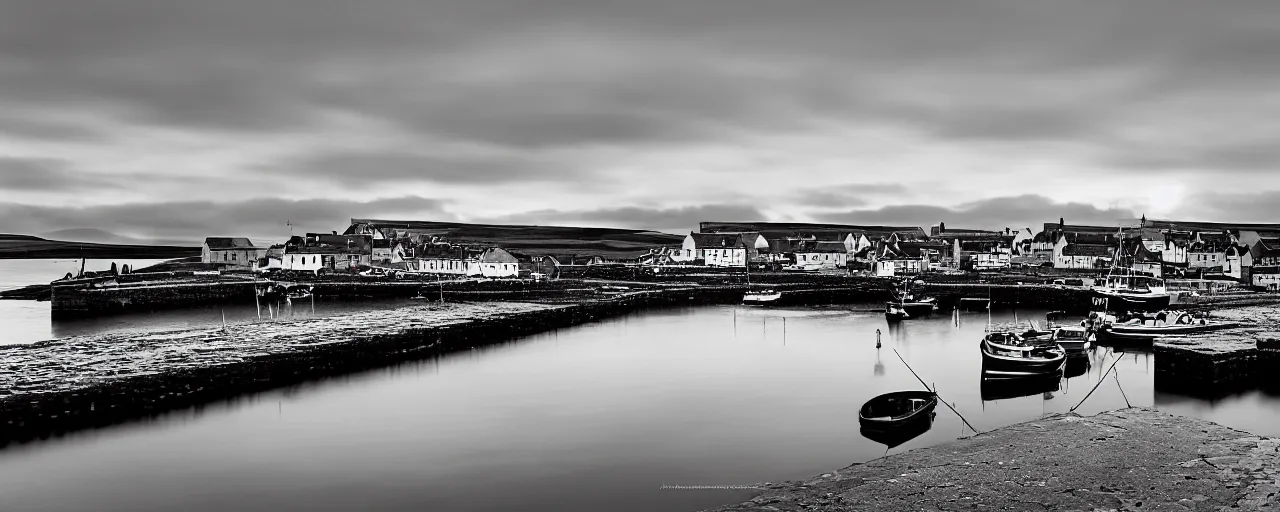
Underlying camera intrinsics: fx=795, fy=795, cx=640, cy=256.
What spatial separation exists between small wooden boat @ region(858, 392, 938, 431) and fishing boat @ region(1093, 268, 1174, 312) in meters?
51.1

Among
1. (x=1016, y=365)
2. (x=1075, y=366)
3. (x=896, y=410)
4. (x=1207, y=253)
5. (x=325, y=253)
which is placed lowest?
(x=1075, y=366)

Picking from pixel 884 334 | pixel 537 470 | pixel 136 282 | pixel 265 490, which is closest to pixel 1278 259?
pixel 884 334

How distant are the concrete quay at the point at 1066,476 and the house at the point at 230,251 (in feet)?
360

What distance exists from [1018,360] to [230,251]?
109m

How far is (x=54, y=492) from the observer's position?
19094 millimetres

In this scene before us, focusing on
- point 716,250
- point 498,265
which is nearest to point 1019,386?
point 498,265

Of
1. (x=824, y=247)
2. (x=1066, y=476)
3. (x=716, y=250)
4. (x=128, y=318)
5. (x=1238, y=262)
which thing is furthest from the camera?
(x=824, y=247)

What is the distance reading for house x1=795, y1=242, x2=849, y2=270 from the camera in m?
125

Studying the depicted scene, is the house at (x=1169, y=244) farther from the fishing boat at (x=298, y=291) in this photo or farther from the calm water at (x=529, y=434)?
the fishing boat at (x=298, y=291)

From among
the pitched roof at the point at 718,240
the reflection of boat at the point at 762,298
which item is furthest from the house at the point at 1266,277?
the pitched roof at the point at 718,240

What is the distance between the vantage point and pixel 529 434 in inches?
1001

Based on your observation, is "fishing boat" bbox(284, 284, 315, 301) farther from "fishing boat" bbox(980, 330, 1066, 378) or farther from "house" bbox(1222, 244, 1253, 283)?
"house" bbox(1222, 244, 1253, 283)

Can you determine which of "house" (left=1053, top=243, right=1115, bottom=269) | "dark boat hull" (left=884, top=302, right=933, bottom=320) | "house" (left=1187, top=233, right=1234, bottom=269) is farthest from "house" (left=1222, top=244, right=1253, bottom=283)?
"dark boat hull" (left=884, top=302, right=933, bottom=320)

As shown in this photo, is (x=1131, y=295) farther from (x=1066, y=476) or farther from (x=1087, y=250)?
(x=1066, y=476)
